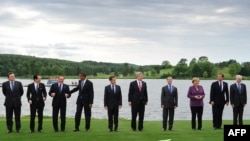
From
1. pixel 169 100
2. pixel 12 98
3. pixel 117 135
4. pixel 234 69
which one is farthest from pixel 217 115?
pixel 234 69

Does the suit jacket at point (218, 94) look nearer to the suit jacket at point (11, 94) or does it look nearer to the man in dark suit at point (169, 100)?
the man in dark suit at point (169, 100)

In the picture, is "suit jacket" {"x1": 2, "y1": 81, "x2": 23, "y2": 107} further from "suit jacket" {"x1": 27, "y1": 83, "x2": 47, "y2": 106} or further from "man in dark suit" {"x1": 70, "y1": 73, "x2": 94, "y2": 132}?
"man in dark suit" {"x1": 70, "y1": 73, "x2": 94, "y2": 132}

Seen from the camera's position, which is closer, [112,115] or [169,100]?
[112,115]

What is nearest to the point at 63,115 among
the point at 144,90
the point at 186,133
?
the point at 144,90

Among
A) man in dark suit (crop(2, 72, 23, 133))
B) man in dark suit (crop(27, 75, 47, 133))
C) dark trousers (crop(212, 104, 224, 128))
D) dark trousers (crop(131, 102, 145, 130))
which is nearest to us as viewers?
man in dark suit (crop(2, 72, 23, 133))

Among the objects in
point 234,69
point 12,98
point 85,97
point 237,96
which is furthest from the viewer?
point 234,69

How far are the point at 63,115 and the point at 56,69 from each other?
140 meters

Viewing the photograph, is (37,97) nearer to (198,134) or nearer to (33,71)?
(198,134)

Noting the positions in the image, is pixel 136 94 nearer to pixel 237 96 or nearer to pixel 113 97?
pixel 113 97

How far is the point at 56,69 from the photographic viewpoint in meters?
158

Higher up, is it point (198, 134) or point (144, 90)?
point (144, 90)

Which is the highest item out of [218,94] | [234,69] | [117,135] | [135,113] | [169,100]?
[234,69]

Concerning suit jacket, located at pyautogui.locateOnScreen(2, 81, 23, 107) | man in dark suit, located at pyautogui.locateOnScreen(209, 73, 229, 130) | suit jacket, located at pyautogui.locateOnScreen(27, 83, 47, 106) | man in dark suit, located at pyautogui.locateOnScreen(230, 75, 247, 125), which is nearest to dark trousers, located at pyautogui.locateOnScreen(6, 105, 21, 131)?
suit jacket, located at pyautogui.locateOnScreen(2, 81, 23, 107)

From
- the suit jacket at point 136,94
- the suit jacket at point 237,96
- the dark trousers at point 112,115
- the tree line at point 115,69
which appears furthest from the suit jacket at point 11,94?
the tree line at point 115,69
